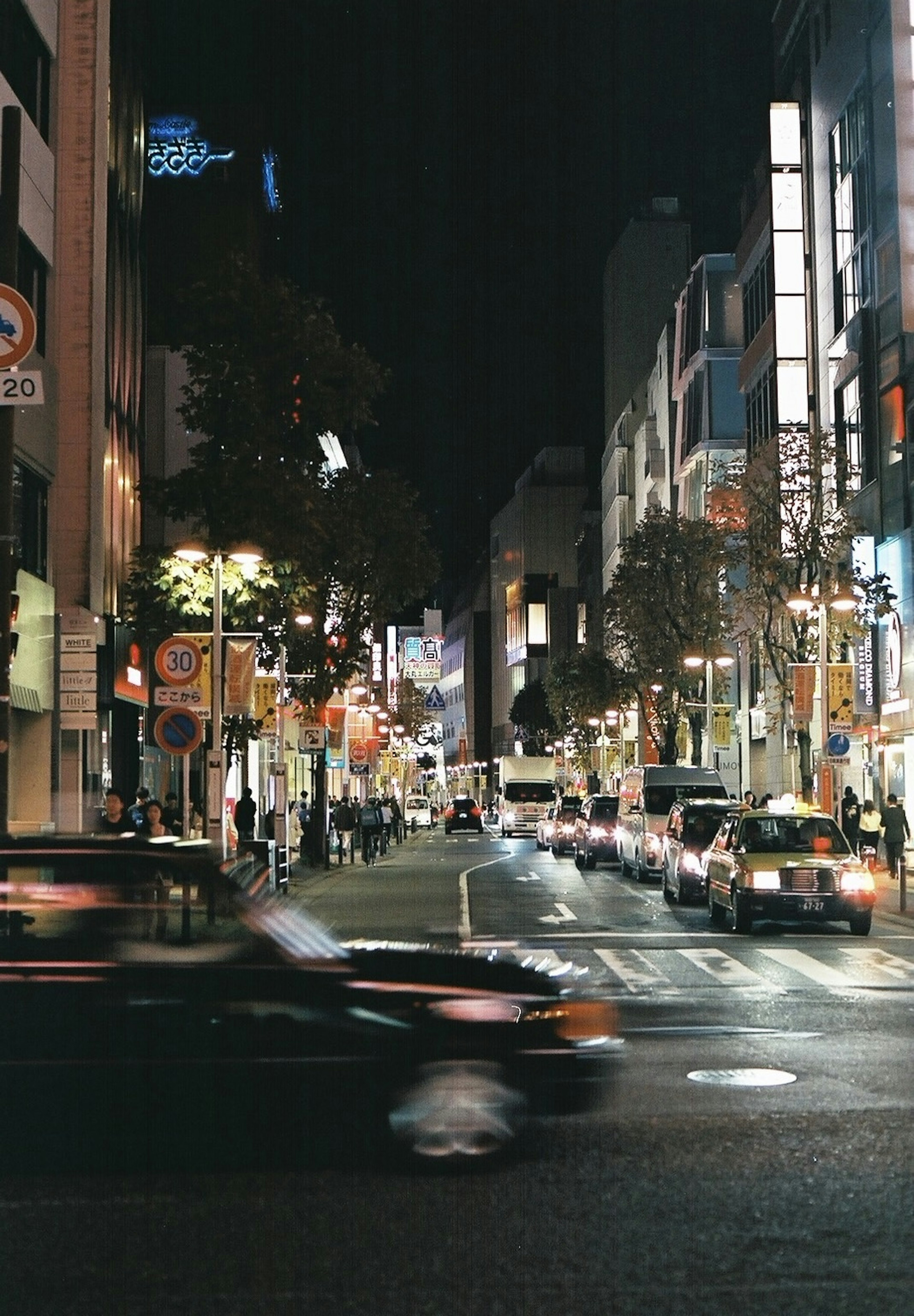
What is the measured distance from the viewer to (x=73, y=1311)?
20.4 feet

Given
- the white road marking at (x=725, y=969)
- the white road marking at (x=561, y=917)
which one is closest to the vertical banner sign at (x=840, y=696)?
the white road marking at (x=561, y=917)

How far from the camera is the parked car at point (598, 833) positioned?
152 feet

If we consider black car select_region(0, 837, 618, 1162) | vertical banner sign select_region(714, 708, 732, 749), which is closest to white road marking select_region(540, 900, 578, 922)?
black car select_region(0, 837, 618, 1162)

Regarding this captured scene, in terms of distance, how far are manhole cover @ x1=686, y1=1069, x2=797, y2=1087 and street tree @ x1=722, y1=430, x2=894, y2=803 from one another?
95.2 ft

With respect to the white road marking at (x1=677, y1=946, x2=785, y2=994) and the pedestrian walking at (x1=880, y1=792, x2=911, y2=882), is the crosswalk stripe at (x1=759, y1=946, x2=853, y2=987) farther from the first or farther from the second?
the pedestrian walking at (x1=880, y1=792, x2=911, y2=882)

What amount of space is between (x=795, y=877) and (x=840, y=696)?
66.9 feet

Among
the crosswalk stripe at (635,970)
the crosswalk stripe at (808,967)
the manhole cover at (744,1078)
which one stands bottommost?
the crosswalk stripe at (808,967)

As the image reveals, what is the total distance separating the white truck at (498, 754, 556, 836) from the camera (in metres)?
86.3

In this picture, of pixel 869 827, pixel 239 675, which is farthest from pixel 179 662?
pixel 869 827

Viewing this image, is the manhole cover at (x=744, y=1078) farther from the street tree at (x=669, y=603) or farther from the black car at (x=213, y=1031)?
the street tree at (x=669, y=603)

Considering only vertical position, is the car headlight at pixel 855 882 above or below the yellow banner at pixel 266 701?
below

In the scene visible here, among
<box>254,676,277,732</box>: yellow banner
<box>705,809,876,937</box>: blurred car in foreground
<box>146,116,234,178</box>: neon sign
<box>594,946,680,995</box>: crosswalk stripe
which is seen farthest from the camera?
<box>146,116,234,178</box>: neon sign

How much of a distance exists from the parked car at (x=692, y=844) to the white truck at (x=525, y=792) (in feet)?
175

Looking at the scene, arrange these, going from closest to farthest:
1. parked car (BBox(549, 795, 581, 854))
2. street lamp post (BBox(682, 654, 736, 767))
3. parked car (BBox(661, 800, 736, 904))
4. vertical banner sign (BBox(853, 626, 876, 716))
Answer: parked car (BBox(661, 800, 736, 904)) → vertical banner sign (BBox(853, 626, 876, 716)) → street lamp post (BBox(682, 654, 736, 767)) → parked car (BBox(549, 795, 581, 854))
